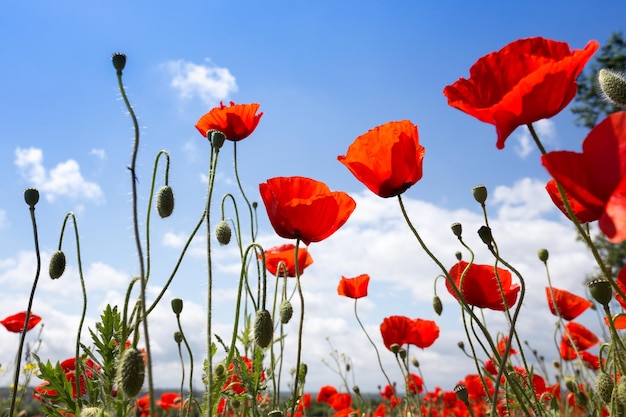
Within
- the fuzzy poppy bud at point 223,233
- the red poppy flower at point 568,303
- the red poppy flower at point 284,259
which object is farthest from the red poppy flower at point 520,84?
the red poppy flower at point 568,303

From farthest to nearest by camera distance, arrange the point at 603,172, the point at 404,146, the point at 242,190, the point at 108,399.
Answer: the point at 242,190 < the point at 404,146 < the point at 108,399 < the point at 603,172

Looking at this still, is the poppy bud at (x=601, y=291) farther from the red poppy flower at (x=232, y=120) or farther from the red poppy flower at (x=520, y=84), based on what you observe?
the red poppy flower at (x=232, y=120)

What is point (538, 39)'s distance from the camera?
1.21m

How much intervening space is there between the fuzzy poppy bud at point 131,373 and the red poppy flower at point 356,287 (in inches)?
103

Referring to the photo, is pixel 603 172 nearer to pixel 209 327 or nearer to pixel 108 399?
pixel 209 327

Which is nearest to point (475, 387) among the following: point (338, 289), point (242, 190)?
point (338, 289)

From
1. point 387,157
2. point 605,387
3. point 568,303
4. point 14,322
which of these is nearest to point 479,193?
point 387,157

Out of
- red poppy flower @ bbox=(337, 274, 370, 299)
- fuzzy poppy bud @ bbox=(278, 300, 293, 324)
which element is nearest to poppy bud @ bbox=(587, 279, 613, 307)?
fuzzy poppy bud @ bbox=(278, 300, 293, 324)

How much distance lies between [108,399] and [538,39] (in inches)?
54.0

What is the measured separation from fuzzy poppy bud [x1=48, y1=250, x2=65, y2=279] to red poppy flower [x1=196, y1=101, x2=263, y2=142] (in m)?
0.76

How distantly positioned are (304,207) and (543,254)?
1.34m

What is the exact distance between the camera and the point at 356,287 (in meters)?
3.53

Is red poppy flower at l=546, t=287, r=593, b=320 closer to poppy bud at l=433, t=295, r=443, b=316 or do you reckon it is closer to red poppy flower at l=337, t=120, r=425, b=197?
poppy bud at l=433, t=295, r=443, b=316

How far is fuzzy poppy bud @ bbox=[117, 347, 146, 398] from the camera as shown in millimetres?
958
